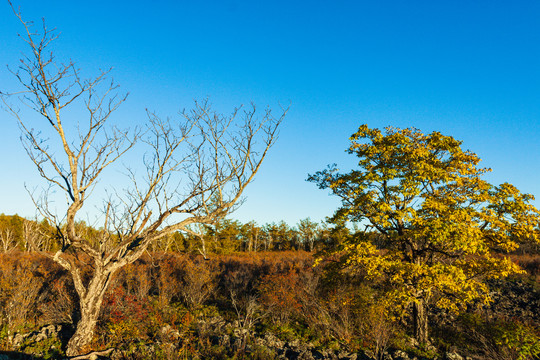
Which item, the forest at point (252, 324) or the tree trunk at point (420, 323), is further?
the tree trunk at point (420, 323)

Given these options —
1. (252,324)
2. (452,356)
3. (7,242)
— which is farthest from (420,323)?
(7,242)

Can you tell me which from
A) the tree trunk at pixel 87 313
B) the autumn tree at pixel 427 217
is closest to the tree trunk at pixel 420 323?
the autumn tree at pixel 427 217

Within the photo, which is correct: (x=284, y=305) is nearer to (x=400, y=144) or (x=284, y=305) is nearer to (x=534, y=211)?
(x=400, y=144)

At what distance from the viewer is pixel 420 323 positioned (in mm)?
10359

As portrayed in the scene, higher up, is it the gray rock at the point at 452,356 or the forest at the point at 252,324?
the forest at the point at 252,324

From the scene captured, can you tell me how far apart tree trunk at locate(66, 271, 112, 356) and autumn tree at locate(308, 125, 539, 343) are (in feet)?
22.8

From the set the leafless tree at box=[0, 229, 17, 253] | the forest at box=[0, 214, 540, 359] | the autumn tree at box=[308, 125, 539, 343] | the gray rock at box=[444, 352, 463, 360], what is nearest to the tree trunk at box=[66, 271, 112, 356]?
the forest at box=[0, 214, 540, 359]

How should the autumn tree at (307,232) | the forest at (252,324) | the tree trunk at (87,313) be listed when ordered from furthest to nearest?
the autumn tree at (307,232), the forest at (252,324), the tree trunk at (87,313)

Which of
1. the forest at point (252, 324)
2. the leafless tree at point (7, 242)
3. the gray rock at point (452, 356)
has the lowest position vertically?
the gray rock at point (452, 356)

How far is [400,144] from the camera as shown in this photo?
9.66 metres

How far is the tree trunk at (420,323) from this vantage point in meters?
10.3

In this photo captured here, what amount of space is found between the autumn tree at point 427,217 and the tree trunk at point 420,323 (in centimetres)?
3

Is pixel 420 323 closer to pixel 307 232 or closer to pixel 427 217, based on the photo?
pixel 427 217

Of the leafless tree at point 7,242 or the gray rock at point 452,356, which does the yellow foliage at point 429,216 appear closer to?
the gray rock at point 452,356
